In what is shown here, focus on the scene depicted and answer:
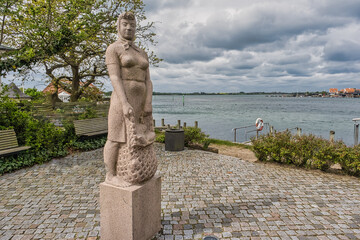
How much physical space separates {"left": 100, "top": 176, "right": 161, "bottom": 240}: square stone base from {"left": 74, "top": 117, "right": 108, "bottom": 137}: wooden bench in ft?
22.3

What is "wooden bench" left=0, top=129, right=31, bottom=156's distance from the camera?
7.10 meters

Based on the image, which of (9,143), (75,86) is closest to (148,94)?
(9,143)

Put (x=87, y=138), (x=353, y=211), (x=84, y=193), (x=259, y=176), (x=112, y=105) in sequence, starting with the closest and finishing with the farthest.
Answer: (x=112, y=105) < (x=353, y=211) < (x=84, y=193) < (x=259, y=176) < (x=87, y=138)

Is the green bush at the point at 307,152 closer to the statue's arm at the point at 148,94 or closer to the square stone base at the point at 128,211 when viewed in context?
the square stone base at the point at 128,211

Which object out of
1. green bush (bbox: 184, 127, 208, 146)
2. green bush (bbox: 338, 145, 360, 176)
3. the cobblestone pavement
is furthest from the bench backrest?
green bush (bbox: 338, 145, 360, 176)

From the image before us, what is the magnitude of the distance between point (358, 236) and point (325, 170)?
3925mm

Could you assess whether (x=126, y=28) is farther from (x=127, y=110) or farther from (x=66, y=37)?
(x=66, y=37)

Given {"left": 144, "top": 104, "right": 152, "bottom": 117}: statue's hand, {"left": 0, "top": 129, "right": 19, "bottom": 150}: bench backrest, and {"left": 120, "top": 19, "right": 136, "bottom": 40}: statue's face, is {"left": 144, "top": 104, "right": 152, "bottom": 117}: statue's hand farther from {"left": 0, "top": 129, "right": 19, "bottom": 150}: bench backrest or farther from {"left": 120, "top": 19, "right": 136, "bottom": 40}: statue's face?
{"left": 0, "top": 129, "right": 19, "bottom": 150}: bench backrest

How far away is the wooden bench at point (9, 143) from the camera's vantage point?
710 centimetres

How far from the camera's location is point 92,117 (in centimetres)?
1125

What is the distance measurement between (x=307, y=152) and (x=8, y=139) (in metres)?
9.46

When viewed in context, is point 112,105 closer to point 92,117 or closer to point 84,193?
point 84,193

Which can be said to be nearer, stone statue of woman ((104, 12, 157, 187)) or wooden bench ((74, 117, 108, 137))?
stone statue of woman ((104, 12, 157, 187))

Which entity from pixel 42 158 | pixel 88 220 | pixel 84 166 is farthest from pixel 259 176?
pixel 42 158
